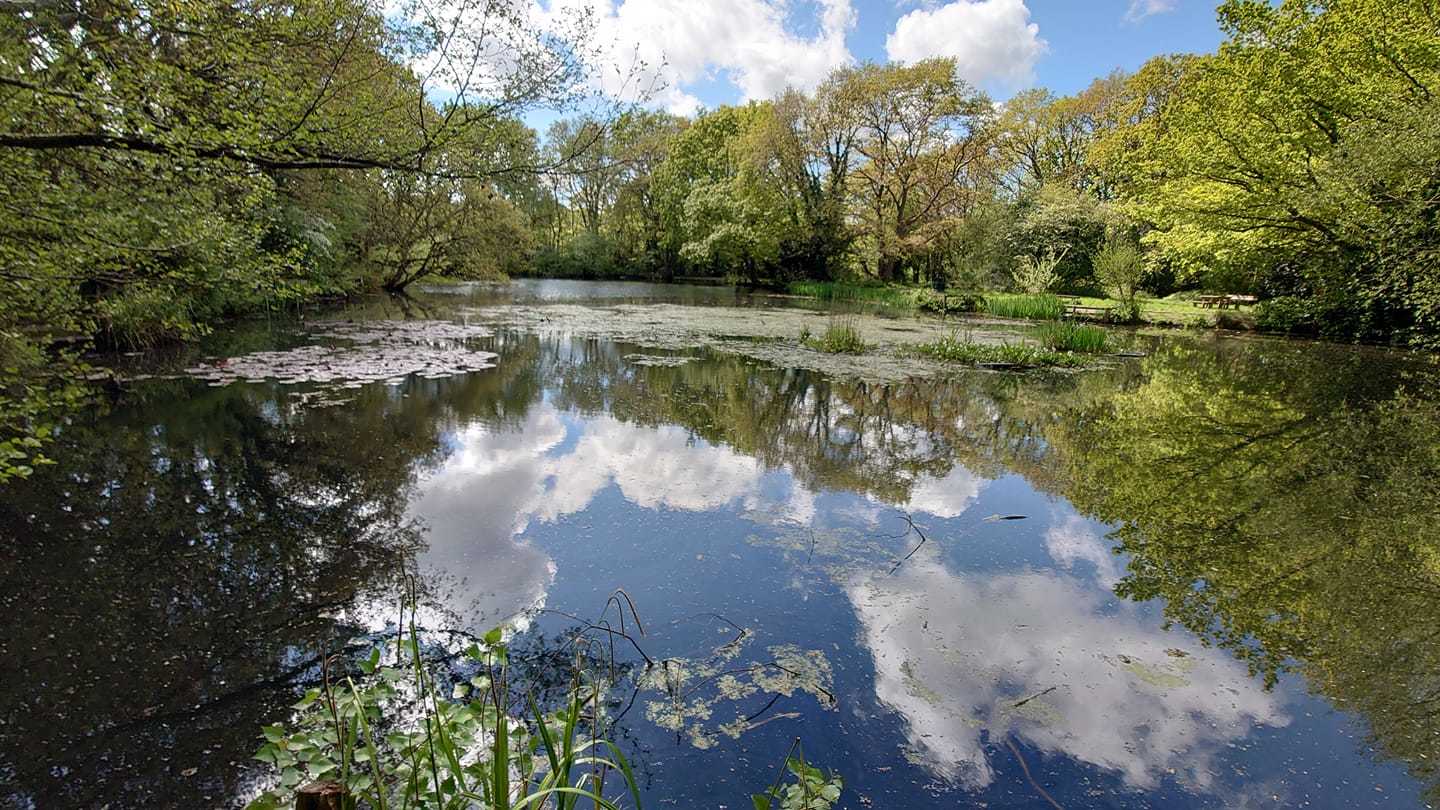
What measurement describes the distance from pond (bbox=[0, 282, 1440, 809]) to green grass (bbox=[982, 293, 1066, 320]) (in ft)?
33.5

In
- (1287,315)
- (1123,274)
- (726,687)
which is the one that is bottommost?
(726,687)

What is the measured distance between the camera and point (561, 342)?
438 inches

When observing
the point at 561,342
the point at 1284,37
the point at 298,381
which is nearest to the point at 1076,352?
the point at 1284,37

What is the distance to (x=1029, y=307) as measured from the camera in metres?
17.1

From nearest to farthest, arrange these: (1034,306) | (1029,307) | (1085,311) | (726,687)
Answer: (726,687) < (1034,306) < (1029,307) < (1085,311)

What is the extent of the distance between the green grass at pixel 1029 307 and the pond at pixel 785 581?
10.2m

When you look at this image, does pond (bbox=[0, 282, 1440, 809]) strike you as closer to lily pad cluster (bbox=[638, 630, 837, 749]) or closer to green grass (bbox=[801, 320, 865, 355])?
Answer: lily pad cluster (bbox=[638, 630, 837, 749])

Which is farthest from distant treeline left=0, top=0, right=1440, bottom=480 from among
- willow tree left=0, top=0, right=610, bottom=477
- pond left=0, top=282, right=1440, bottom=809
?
pond left=0, top=282, right=1440, bottom=809

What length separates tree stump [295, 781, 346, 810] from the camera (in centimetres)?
121

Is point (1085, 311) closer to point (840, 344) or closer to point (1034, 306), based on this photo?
point (1034, 306)

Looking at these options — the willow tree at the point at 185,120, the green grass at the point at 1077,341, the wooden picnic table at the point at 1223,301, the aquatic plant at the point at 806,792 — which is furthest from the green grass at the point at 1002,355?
the wooden picnic table at the point at 1223,301

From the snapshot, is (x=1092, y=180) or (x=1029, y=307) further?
(x=1092, y=180)

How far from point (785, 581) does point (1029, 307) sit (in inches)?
648

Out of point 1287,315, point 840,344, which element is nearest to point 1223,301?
point 1287,315
